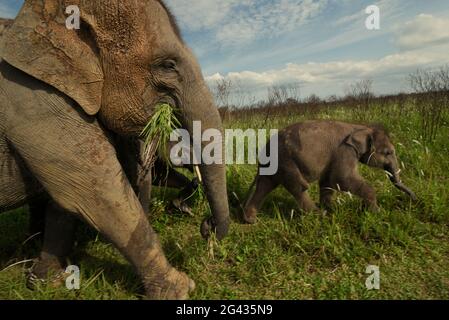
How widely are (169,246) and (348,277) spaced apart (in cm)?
156

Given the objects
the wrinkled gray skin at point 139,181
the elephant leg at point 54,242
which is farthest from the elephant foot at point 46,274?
the wrinkled gray skin at point 139,181

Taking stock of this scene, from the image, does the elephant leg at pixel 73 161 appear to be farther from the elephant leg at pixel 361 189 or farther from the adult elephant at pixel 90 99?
the elephant leg at pixel 361 189

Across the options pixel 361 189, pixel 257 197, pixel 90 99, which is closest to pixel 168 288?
pixel 90 99

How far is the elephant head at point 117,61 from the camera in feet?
7.47

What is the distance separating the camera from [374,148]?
4414 millimetres

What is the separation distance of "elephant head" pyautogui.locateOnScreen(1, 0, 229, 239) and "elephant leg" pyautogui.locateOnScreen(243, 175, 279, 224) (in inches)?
57.4

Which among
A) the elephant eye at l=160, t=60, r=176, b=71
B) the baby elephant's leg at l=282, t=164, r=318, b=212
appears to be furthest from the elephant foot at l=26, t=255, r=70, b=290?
the baby elephant's leg at l=282, t=164, r=318, b=212

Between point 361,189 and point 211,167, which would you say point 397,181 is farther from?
point 211,167

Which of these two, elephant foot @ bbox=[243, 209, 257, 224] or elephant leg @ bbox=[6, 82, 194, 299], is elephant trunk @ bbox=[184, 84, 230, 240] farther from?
elephant foot @ bbox=[243, 209, 257, 224]

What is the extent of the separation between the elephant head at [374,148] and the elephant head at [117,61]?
2395 millimetres

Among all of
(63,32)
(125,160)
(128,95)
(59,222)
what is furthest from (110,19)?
(59,222)

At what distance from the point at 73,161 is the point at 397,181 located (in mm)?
3393

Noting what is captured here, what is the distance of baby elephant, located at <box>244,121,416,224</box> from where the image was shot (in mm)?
4121

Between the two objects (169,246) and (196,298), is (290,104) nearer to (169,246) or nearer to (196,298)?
(169,246)
